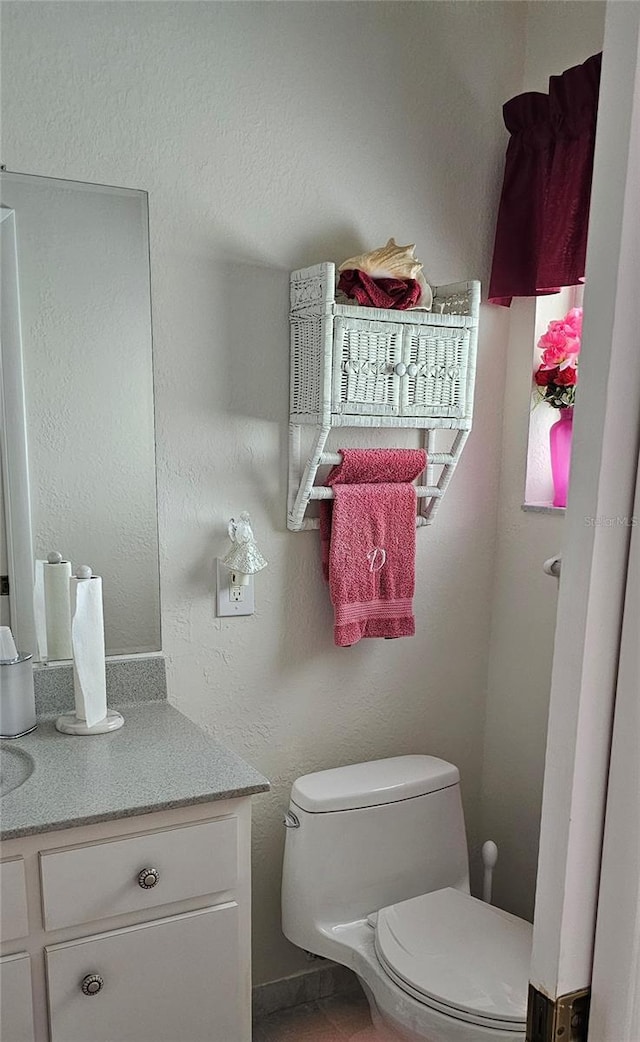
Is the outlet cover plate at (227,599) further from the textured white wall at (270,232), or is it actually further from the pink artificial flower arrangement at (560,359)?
the pink artificial flower arrangement at (560,359)

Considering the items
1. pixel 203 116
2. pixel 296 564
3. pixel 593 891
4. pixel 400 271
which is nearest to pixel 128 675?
pixel 296 564

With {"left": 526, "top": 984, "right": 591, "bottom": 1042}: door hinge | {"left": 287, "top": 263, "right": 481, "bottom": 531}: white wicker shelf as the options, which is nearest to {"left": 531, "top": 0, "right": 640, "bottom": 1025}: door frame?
{"left": 526, "top": 984, "right": 591, "bottom": 1042}: door hinge

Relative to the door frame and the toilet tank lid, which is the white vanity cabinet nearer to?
the toilet tank lid

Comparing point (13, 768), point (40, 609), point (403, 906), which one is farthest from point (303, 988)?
point (40, 609)

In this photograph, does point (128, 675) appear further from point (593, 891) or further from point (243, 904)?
point (593, 891)

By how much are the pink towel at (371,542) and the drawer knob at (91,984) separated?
848 millimetres

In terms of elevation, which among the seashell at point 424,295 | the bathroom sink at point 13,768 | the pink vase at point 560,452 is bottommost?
the bathroom sink at point 13,768

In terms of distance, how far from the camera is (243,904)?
Answer: 143 centimetres

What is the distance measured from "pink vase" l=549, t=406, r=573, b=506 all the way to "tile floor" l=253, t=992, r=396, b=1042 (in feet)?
4.47

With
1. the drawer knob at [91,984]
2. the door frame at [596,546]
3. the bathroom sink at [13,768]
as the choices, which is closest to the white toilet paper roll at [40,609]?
the bathroom sink at [13,768]

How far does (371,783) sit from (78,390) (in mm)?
1080

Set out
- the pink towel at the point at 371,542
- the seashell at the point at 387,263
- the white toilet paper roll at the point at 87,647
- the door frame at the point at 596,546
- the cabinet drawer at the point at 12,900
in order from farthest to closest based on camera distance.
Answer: the pink towel at the point at 371,542 → the seashell at the point at 387,263 → the white toilet paper roll at the point at 87,647 → the cabinet drawer at the point at 12,900 → the door frame at the point at 596,546

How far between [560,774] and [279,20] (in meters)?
1.78

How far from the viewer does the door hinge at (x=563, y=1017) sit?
19.7 inches
